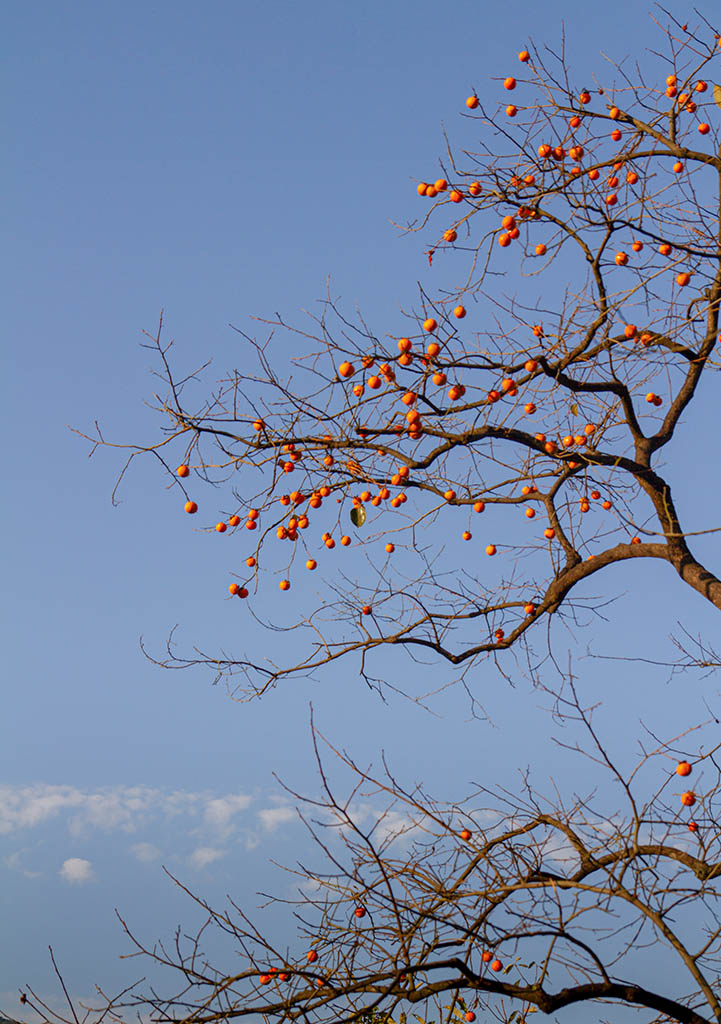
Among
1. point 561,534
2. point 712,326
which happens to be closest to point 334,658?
point 561,534

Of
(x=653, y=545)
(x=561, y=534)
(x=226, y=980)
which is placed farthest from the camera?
(x=561, y=534)

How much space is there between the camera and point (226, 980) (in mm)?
2871

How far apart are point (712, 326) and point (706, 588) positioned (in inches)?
49.7

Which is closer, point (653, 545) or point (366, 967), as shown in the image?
point (366, 967)

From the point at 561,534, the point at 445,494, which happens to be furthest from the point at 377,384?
the point at 561,534

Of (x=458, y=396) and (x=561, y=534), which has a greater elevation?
(x=458, y=396)

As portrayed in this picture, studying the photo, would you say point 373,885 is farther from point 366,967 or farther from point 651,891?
point 651,891

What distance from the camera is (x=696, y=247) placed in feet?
13.5

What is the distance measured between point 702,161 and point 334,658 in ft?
9.88

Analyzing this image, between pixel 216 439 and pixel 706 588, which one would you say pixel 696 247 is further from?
pixel 216 439

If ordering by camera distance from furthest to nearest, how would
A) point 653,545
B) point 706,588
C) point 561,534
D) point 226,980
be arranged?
point 561,534 → point 653,545 → point 706,588 → point 226,980

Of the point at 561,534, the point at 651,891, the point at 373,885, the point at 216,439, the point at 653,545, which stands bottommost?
the point at 651,891

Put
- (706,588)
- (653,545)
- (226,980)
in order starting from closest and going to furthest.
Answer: (226,980), (706,588), (653,545)

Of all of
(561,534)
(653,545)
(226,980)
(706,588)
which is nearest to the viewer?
(226,980)
